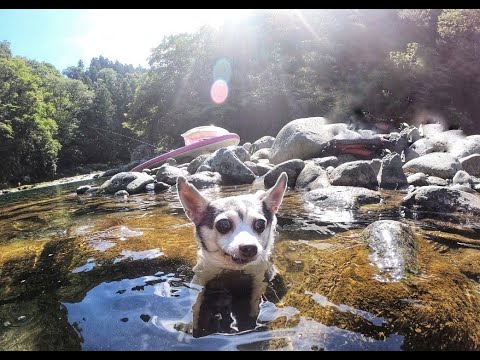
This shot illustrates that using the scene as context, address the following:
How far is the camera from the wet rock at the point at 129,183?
564 inches

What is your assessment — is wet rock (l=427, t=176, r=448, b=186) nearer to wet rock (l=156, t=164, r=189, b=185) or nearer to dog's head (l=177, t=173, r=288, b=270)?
dog's head (l=177, t=173, r=288, b=270)

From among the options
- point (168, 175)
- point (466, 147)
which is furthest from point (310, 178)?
point (466, 147)

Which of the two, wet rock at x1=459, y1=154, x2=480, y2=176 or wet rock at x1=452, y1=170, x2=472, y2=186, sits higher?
wet rock at x1=452, y1=170, x2=472, y2=186

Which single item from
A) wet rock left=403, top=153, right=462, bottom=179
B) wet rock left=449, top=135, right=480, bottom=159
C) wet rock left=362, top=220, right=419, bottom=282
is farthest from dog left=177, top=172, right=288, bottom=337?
wet rock left=449, top=135, right=480, bottom=159

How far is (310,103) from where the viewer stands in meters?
32.3

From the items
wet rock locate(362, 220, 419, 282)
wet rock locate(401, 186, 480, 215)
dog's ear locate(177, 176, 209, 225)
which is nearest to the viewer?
wet rock locate(362, 220, 419, 282)

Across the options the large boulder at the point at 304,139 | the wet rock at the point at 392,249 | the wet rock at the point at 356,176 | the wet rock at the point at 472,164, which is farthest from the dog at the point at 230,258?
the large boulder at the point at 304,139

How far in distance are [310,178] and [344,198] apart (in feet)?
10.9

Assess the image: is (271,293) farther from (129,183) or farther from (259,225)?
(129,183)

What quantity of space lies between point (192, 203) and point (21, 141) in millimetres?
47899

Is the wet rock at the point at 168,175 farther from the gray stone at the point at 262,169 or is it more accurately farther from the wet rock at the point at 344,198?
the wet rock at the point at 344,198

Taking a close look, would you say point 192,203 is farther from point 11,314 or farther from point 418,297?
point 418,297

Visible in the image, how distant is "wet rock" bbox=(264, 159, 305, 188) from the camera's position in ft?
39.6
